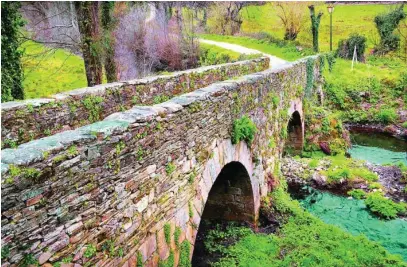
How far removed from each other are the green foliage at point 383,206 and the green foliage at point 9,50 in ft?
35.8

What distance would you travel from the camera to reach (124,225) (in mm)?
4168

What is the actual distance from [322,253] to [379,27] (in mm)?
30261

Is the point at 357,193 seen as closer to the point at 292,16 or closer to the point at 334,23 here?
the point at 292,16

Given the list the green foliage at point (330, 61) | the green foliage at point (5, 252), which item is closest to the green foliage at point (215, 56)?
the green foliage at point (330, 61)

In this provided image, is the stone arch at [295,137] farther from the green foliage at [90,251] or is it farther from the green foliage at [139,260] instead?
the green foliage at [90,251]

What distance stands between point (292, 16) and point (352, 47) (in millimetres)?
7007

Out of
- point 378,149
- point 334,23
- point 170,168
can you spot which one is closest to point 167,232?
point 170,168

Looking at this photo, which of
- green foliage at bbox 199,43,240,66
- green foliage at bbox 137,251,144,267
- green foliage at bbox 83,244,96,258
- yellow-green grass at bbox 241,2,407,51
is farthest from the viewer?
yellow-green grass at bbox 241,2,407,51

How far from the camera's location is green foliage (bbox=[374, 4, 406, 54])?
31.3 meters

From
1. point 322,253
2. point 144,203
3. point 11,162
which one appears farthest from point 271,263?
point 11,162

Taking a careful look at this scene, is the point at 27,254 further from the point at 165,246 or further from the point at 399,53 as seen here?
the point at 399,53

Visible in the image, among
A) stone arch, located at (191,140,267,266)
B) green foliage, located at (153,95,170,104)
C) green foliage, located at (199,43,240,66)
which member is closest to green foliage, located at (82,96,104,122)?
green foliage, located at (153,95,170,104)

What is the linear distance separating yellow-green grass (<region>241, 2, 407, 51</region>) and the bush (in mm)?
4412

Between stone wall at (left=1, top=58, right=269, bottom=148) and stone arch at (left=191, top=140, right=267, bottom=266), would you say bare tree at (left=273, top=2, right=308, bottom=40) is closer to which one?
stone wall at (left=1, top=58, right=269, bottom=148)
